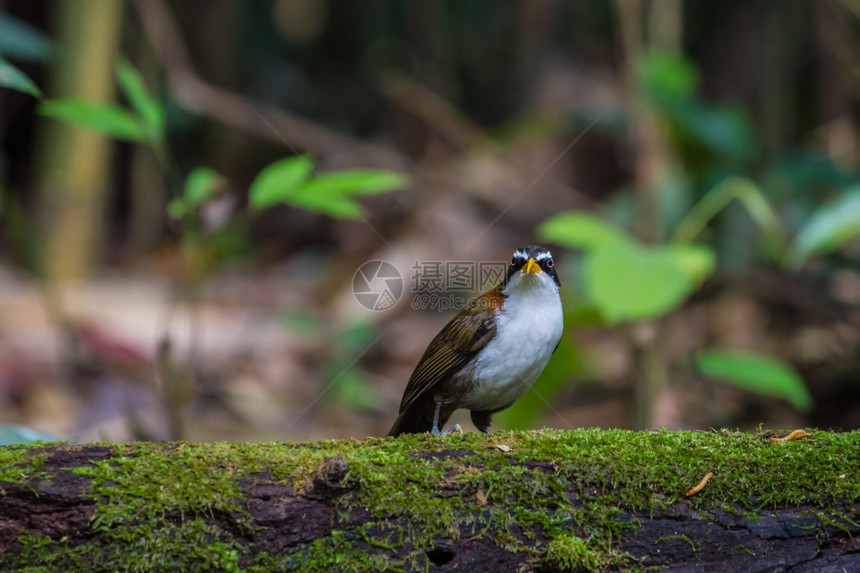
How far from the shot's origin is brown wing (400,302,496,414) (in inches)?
131

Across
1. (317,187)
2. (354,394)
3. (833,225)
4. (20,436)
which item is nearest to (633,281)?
(833,225)

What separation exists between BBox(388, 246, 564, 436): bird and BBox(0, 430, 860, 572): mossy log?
607mm

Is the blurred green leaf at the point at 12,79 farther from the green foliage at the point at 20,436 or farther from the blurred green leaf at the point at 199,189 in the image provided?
the green foliage at the point at 20,436

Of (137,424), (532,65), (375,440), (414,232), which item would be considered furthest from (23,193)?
(375,440)

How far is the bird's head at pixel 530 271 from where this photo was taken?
3.42m

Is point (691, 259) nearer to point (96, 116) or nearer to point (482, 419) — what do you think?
point (482, 419)

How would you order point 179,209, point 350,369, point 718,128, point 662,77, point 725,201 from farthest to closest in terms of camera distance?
1. point 350,369
2. point 718,128
3. point 662,77
4. point 725,201
5. point 179,209

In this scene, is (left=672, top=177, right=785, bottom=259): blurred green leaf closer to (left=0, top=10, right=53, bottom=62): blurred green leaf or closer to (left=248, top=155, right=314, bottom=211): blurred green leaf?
(left=248, top=155, right=314, bottom=211): blurred green leaf

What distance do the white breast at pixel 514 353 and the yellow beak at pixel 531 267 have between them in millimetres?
139

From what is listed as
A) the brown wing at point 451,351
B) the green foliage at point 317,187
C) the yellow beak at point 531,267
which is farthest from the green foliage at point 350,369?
the yellow beak at point 531,267

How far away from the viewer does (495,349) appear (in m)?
3.32

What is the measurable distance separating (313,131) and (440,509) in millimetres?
5626

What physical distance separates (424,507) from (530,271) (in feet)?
4.08

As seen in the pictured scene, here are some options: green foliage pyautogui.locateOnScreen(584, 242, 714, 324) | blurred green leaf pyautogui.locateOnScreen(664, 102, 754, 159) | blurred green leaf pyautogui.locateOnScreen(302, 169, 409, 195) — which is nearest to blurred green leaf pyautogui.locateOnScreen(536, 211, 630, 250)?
green foliage pyautogui.locateOnScreen(584, 242, 714, 324)
